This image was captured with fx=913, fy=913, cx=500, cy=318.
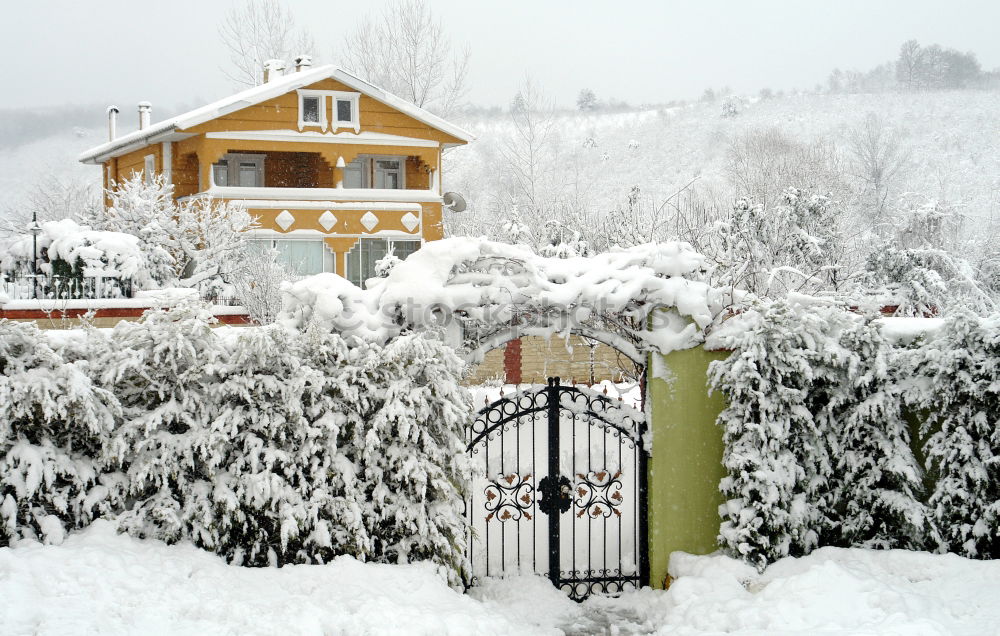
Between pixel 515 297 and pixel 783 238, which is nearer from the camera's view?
pixel 515 297

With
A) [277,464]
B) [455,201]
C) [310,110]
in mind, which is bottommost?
[277,464]

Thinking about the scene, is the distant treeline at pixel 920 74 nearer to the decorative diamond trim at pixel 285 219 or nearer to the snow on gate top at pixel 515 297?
the decorative diamond trim at pixel 285 219

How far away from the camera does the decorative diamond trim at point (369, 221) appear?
22.1 m

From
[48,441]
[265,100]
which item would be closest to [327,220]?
[265,100]

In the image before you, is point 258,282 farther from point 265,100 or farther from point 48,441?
point 48,441

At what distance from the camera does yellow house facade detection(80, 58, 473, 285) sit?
69.5ft

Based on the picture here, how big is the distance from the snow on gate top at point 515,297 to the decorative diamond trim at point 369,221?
14552 millimetres

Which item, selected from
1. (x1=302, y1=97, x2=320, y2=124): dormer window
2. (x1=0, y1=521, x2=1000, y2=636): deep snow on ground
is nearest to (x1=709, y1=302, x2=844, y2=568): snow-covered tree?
(x1=0, y1=521, x2=1000, y2=636): deep snow on ground

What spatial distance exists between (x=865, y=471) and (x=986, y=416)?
0.99 m

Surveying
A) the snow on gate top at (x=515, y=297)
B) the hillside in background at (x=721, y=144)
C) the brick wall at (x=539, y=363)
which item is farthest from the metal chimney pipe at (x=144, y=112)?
the snow on gate top at (x=515, y=297)

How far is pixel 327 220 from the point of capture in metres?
21.8

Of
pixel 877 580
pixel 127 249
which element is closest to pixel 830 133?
pixel 127 249

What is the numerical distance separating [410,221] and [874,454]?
54.2 feet

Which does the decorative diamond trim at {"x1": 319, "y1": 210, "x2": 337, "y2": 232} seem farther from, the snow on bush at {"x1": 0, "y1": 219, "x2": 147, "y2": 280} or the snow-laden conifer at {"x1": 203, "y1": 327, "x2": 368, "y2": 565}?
the snow-laden conifer at {"x1": 203, "y1": 327, "x2": 368, "y2": 565}
